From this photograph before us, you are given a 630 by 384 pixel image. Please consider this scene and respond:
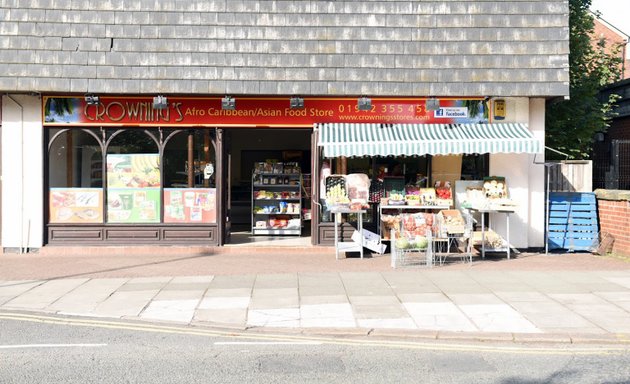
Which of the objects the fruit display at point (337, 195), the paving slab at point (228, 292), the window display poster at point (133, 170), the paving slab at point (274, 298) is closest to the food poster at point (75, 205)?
the window display poster at point (133, 170)

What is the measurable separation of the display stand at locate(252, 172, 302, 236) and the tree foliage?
742 cm

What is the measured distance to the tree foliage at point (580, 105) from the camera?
1822cm

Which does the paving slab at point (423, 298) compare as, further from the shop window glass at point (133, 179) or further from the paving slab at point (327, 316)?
the shop window glass at point (133, 179)

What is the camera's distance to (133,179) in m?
14.5

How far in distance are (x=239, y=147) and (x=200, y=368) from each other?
53.6 ft

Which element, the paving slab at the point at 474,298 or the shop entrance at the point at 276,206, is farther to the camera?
the shop entrance at the point at 276,206

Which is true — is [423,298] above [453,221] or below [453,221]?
below

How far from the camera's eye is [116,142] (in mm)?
14344

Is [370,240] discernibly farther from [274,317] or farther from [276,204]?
[274,317]

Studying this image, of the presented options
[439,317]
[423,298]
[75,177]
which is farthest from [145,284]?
[439,317]

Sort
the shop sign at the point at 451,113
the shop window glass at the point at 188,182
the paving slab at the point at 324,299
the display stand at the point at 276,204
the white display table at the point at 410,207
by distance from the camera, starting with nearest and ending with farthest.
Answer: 1. the paving slab at the point at 324,299
2. the white display table at the point at 410,207
3. the shop sign at the point at 451,113
4. the shop window glass at the point at 188,182
5. the display stand at the point at 276,204

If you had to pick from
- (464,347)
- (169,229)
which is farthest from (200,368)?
(169,229)

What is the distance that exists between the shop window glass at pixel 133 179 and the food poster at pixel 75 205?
0.26m

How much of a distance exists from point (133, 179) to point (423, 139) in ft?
21.2
